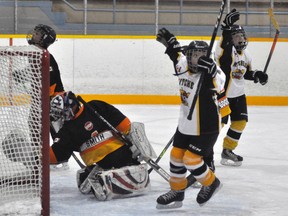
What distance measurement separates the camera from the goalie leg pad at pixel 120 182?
3420mm

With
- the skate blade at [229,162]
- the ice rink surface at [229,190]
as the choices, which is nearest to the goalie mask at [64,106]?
the ice rink surface at [229,190]

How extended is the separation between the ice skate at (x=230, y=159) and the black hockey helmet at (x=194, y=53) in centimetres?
154

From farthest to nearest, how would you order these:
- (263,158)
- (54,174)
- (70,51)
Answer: (70,51)
(263,158)
(54,174)

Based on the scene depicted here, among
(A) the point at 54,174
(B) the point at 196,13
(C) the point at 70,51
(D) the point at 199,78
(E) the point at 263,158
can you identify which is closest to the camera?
(D) the point at 199,78

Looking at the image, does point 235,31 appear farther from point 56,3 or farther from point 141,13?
point 56,3

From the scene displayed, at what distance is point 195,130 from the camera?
10.5 feet

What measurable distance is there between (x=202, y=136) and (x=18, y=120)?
881 millimetres

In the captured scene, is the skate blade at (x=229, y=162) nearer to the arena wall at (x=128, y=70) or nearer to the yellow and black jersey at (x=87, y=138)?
the yellow and black jersey at (x=87, y=138)

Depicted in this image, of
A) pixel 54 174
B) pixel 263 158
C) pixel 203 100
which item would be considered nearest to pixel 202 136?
pixel 203 100

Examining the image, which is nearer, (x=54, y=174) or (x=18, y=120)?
(x=18, y=120)

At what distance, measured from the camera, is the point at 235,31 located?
4516 millimetres

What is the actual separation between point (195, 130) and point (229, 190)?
715 mm

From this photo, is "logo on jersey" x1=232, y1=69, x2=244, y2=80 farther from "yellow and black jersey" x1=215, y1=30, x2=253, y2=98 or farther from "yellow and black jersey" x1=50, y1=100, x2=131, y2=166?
"yellow and black jersey" x1=50, y1=100, x2=131, y2=166

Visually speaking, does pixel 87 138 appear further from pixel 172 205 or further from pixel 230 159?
pixel 230 159
